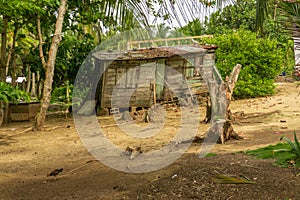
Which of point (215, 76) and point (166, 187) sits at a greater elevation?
point (215, 76)

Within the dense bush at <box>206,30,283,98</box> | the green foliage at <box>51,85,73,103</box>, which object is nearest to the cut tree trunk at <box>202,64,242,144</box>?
the green foliage at <box>51,85,73,103</box>

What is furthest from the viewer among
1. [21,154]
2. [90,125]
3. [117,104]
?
[117,104]

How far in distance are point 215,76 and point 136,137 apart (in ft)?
24.2

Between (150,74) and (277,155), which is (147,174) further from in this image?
(150,74)

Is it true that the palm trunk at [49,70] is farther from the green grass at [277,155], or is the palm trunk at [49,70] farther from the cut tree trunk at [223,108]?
the green grass at [277,155]

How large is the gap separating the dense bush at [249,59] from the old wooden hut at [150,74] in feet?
5.54

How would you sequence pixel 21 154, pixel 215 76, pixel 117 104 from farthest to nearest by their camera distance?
pixel 215 76
pixel 117 104
pixel 21 154

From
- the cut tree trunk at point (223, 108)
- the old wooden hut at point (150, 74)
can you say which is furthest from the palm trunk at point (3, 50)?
the cut tree trunk at point (223, 108)

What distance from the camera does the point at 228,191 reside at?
413 centimetres

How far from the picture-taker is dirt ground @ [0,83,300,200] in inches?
166

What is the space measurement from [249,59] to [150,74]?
17.2 feet

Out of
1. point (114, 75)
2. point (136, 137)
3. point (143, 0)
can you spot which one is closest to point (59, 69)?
point (114, 75)

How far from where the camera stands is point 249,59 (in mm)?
17953

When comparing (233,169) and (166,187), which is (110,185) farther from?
(233,169)
